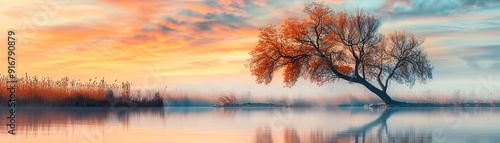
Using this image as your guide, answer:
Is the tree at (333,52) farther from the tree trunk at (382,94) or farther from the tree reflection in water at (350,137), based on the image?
the tree reflection in water at (350,137)

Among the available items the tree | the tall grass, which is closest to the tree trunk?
the tree

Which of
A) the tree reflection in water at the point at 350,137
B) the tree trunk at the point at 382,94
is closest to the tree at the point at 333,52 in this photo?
the tree trunk at the point at 382,94

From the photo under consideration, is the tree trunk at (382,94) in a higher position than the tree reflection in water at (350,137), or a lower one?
higher

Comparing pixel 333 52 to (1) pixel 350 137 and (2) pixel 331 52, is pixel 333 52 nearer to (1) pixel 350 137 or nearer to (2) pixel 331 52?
(2) pixel 331 52

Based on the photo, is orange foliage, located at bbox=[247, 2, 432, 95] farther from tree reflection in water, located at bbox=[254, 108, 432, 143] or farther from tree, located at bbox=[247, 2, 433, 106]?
tree reflection in water, located at bbox=[254, 108, 432, 143]

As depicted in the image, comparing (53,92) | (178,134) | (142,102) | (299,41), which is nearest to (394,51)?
(299,41)

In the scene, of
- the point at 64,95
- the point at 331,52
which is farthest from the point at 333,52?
the point at 64,95

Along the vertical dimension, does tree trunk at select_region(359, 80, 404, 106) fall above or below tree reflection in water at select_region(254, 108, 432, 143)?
above

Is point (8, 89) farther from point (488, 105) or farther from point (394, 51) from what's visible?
point (488, 105)

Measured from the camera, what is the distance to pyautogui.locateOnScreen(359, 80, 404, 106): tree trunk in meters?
33.2

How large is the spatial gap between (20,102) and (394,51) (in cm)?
1894

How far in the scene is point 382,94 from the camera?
110 ft

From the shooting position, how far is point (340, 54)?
34094mm

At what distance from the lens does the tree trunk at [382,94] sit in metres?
33.2
